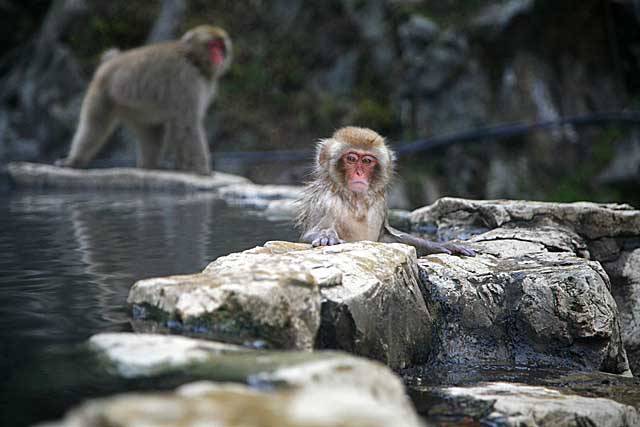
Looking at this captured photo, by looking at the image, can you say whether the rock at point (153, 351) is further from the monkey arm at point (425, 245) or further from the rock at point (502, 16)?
the rock at point (502, 16)

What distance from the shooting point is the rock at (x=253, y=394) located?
4.00 feet

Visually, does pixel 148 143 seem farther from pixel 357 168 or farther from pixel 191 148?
pixel 357 168

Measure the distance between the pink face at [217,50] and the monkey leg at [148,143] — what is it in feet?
3.08

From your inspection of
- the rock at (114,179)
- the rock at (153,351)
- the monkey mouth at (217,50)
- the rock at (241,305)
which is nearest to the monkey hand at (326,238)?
the rock at (241,305)

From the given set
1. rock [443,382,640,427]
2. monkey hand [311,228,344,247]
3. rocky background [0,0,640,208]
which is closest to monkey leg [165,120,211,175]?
rocky background [0,0,640,208]

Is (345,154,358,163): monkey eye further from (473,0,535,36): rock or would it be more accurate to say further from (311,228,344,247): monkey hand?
(473,0,535,36): rock

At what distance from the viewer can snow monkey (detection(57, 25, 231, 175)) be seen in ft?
25.3

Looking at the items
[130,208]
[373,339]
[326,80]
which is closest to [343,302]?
[373,339]

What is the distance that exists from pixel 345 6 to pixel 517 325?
9.00m

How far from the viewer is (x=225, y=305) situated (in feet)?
6.66

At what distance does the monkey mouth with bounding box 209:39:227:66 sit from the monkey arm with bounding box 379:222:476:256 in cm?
474

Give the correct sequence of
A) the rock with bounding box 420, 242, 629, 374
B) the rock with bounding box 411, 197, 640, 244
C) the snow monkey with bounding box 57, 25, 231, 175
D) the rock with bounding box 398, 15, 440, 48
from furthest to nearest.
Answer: the rock with bounding box 398, 15, 440, 48
the snow monkey with bounding box 57, 25, 231, 175
the rock with bounding box 411, 197, 640, 244
the rock with bounding box 420, 242, 629, 374

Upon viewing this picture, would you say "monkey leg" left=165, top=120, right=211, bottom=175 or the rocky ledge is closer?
the rocky ledge

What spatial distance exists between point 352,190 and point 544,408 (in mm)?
1532
